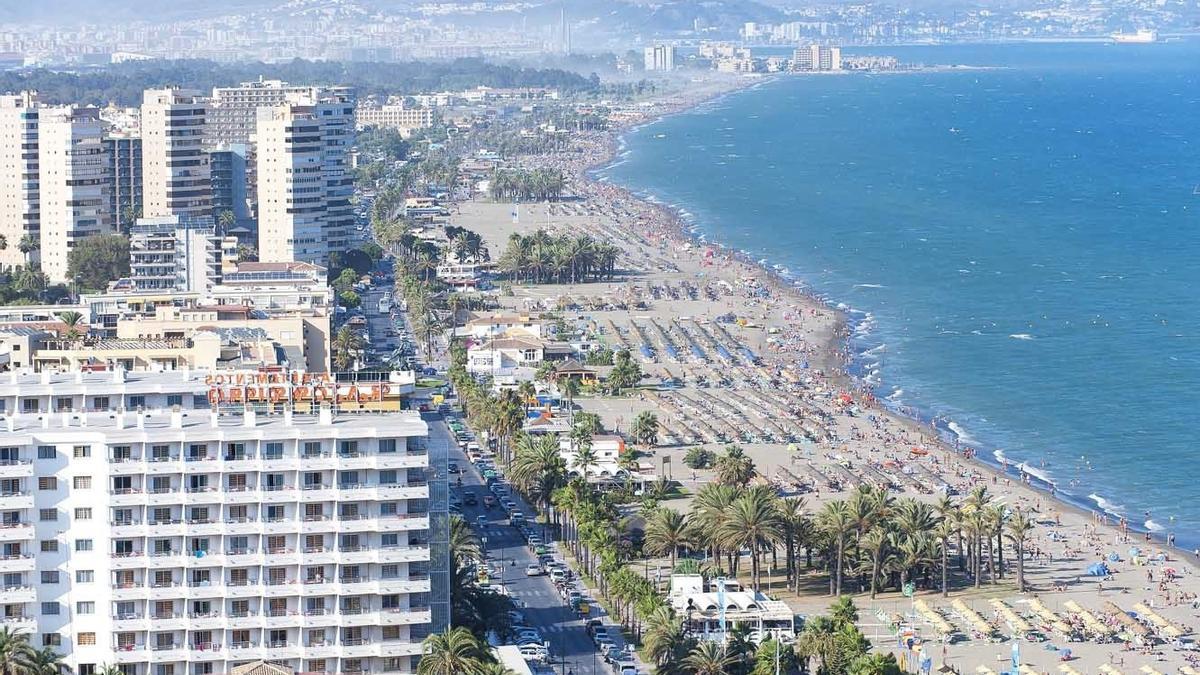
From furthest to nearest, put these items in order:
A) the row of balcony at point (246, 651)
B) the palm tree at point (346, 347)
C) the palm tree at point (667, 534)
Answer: the palm tree at point (346, 347), the palm tree at point (667, 534), the row of balcony at point (246, 651)

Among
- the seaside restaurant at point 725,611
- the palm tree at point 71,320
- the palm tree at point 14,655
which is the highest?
the palm tree at point 71,320

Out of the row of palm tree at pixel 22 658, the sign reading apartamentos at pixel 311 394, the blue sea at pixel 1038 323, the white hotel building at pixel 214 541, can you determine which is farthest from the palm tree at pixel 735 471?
the row of palm tree at pixel 22 658

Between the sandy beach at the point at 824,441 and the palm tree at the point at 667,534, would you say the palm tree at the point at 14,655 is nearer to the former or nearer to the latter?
the sandy beach at the point at 824,441

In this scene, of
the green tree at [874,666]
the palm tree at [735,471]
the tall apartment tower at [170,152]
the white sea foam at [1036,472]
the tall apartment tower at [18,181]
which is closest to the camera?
the green tree at [874,666]

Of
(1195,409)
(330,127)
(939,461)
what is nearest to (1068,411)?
(1195,409)

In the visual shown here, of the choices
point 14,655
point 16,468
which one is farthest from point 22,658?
point 16,468

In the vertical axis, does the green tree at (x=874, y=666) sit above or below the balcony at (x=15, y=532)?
below

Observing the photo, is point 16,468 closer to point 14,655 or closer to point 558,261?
point 14,655
